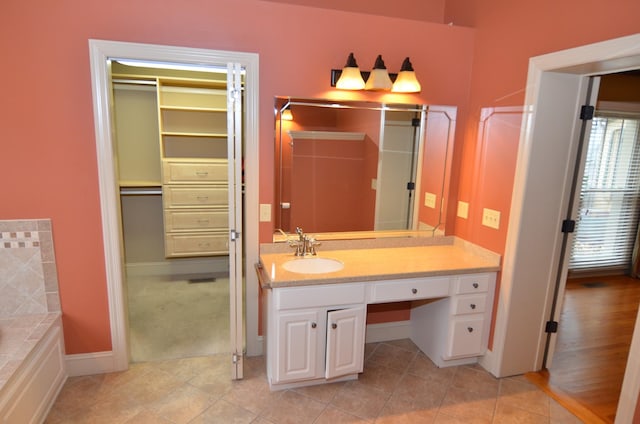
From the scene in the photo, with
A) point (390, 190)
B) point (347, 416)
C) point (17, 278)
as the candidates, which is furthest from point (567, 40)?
point (17, 278)

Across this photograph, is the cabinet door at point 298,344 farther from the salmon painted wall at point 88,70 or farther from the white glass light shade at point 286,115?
the white glass light shade at point 286,115

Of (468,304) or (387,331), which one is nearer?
(468,304)

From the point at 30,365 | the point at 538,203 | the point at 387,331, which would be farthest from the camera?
the point at 387,331

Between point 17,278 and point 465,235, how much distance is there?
3114 millimetres

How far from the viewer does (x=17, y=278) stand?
7.79 ft

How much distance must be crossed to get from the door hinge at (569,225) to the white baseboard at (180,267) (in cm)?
359

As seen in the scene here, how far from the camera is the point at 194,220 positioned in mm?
4328

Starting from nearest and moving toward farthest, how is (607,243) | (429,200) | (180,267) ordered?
(429,200), (180,267), (607,243)

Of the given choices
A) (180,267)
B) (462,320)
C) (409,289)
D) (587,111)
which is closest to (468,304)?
(462,320)

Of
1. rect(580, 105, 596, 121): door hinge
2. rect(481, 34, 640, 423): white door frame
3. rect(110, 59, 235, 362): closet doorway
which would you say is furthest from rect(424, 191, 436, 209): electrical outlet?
rect(110, 59, 235, 362): closet doorway

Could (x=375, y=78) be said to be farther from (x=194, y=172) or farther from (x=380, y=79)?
(x=194, y=172)

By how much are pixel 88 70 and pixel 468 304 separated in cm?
287

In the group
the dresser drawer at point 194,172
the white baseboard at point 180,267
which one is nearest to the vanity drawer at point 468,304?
the dresser drawer at point 194,172

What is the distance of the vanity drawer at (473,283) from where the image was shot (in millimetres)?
2637
